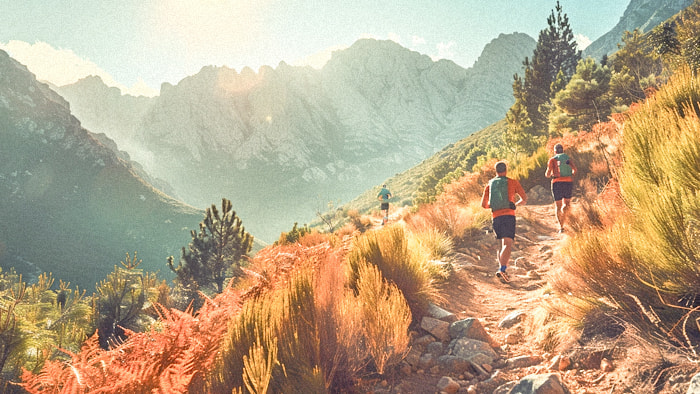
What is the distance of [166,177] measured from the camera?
7175 inches

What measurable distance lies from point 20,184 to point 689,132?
12785 cm

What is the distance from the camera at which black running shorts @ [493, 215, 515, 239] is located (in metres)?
5.45

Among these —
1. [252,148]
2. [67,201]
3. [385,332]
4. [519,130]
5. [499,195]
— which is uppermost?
[252,148]

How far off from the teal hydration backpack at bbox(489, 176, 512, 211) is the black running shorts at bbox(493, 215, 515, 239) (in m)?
0.19

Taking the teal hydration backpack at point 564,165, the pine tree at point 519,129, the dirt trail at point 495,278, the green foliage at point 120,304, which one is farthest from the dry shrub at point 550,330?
the pine tree at point 519,129

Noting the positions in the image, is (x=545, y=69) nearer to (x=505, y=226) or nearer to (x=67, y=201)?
(x=505, y=226)

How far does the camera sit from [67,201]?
93.7m

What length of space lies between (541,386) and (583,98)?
1848cm

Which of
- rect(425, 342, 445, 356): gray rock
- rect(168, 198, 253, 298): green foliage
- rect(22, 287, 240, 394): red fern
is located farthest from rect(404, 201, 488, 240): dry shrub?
rect(168, 198, 253, 298): green foliage

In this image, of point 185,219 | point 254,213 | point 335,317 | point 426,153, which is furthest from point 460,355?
point 426,153

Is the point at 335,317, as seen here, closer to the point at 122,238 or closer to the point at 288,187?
the point at 122,238

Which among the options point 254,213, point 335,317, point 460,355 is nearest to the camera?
point 335,317

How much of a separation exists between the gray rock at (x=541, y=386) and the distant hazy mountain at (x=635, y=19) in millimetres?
176050

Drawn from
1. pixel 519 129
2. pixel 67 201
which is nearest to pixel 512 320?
pixel 519 129
